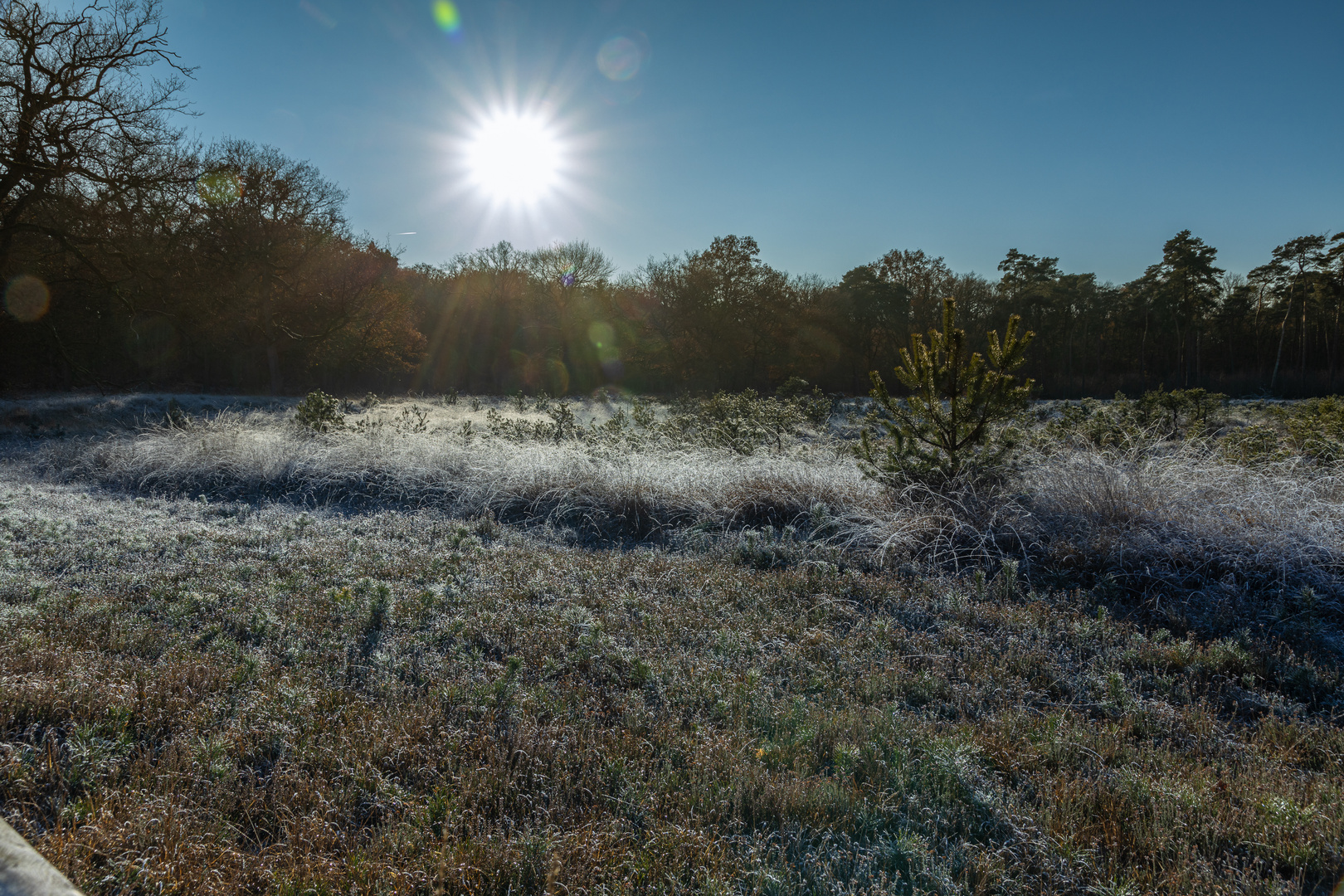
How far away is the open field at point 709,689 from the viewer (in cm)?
218

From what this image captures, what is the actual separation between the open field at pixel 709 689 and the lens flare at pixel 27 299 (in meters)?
14.4

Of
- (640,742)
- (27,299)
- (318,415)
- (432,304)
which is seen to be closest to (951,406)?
(640,742)

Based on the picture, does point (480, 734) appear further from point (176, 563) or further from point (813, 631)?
point (176, 563)

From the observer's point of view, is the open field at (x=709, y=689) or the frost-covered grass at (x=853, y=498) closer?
the open field at (x=709, y=689)

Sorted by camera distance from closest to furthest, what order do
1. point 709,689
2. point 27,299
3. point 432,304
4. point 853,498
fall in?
point 709,689 → point 853,498 → point 27,299 → point 432,304

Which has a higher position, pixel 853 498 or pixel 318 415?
pixel 318 415

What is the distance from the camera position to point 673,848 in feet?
7.13

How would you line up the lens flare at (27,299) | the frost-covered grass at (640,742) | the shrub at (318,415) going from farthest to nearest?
the lens flare at (27,299) → the shrub at (318,415) → the frost-covered grass at (640,742)

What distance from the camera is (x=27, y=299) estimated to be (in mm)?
17750

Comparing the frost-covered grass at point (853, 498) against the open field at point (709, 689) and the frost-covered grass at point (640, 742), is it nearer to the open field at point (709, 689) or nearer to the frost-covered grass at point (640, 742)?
the open field at point (709, 689)

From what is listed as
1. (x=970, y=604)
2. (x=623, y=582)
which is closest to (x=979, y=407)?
(x=970, y=604)

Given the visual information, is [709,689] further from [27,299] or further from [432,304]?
[432,304]

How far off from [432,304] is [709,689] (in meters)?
39.0

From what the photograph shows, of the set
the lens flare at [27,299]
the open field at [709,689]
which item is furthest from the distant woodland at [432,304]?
Result: the open field at [709,689]
